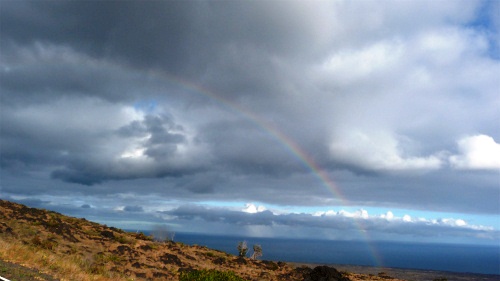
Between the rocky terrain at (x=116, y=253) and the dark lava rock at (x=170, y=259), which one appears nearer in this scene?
the rocky terrain at (x=116, y=253)

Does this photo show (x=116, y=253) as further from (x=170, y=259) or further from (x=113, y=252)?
(x=170, y=259)

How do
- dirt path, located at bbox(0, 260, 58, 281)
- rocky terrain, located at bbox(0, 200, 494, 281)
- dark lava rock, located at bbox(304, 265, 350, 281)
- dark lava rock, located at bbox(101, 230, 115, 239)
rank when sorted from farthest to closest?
dark lava rock, located at bbox(101, 230, 115, 239) < dark lava rock, located at bbox(304, 265, 350, 281) < rocky terrain, located at bbox(0, 200, 494, 281) < dirt path, located at bbox(0, 260, 58, 281)

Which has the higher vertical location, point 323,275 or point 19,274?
point 19,274

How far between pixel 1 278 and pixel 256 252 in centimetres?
6414

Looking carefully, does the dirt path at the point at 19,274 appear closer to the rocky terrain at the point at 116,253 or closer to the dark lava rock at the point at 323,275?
the rocky terrain at the point at 116,253

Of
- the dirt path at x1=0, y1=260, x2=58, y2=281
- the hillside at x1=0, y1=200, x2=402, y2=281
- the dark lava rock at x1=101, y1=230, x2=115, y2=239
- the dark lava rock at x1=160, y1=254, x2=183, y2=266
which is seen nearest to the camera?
the dirt path at x1=0, y1=260, x2=58, y2=281

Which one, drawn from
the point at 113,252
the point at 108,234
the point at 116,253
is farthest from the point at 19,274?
the point at 108,234

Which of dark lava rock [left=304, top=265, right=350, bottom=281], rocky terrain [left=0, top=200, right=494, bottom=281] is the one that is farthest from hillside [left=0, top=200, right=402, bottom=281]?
dark lava rock [left=304, top=265, right=350, bottom=281]

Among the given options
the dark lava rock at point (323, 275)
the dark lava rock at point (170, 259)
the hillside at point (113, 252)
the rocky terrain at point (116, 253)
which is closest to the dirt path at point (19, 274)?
the rocky terrain at point (116, 253)

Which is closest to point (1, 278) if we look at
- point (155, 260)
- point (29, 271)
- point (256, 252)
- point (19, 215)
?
point (29, 271)

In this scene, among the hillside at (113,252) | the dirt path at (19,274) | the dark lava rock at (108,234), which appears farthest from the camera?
the dark lava rock at (108,234)

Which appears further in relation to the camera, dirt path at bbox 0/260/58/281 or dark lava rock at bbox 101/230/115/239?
dark lava rock at bbox 101/230/115/239

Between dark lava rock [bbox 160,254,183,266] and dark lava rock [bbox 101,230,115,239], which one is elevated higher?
dark lava rock [bbox 101,230,115,239]

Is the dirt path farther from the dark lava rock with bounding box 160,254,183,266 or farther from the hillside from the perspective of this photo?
the dark lava rock with bounding box 160,254,183,266
